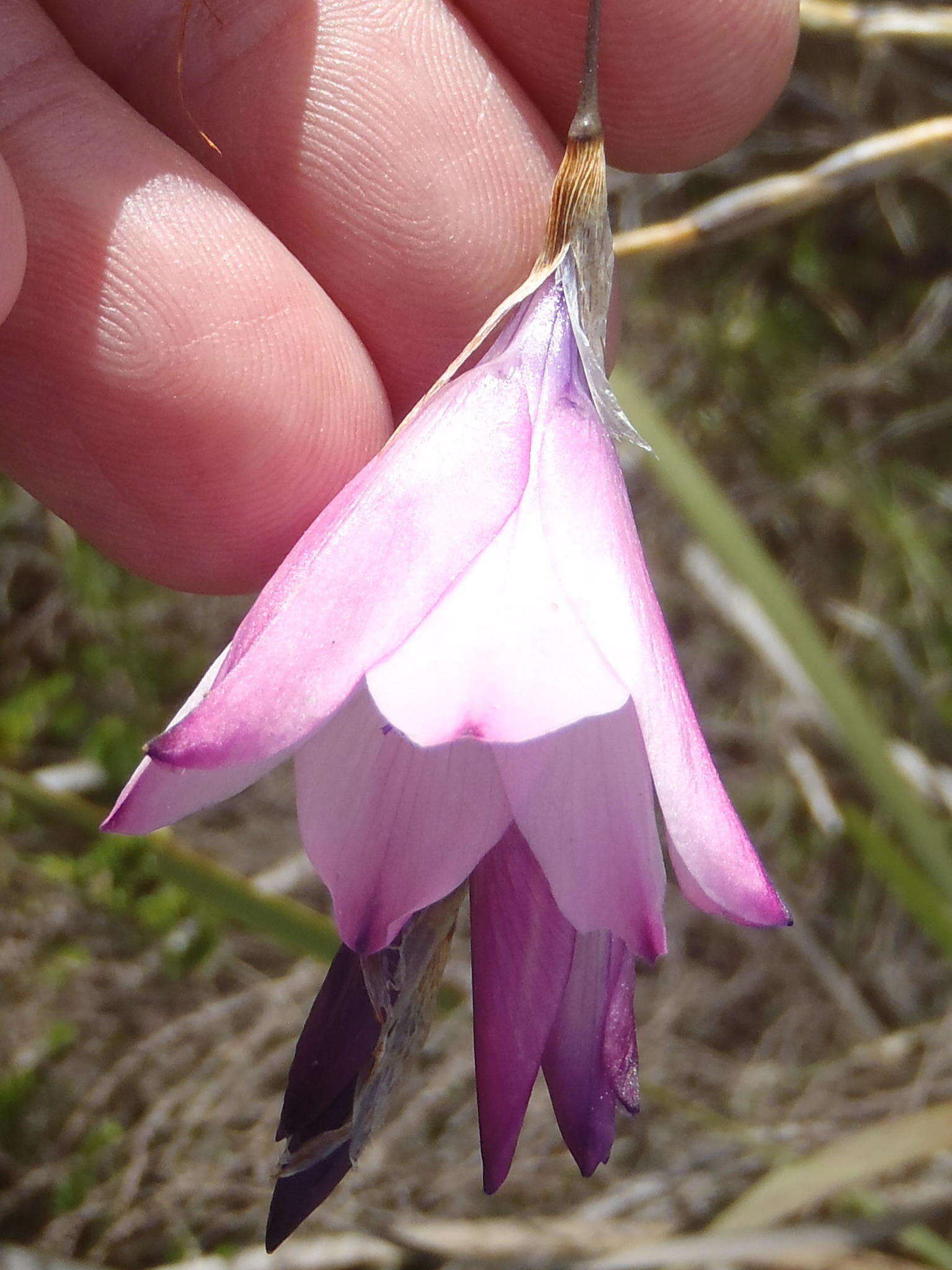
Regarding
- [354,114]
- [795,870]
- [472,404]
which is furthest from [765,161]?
[472,404]

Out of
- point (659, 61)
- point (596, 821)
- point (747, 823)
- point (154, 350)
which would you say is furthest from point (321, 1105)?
point (747, 823)

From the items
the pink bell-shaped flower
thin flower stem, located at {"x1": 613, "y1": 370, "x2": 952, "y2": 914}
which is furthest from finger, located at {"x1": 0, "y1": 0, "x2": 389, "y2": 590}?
thin flower stem, located at {"x1": 613, "y1": 370, "x2": 952, "y2": 914}

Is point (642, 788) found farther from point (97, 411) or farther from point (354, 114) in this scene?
point (354, 114)

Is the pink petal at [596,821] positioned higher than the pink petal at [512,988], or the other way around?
the pink petal at [596,821]

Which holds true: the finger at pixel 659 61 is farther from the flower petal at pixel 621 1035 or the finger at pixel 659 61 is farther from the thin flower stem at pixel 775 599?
the flower petal at pixel 621 1035

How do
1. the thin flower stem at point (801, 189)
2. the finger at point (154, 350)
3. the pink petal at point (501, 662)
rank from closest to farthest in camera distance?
the pink petal at point (501, 662) < the finger at point (154, 350) < the thin flower stem at point (801, 189)

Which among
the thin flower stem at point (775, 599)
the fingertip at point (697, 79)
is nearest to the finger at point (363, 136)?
the fingertip at point (697, 79)

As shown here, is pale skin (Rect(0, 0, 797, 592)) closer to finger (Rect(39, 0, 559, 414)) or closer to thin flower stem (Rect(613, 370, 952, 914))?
finger (Rect(39, 0, 559, 414))
